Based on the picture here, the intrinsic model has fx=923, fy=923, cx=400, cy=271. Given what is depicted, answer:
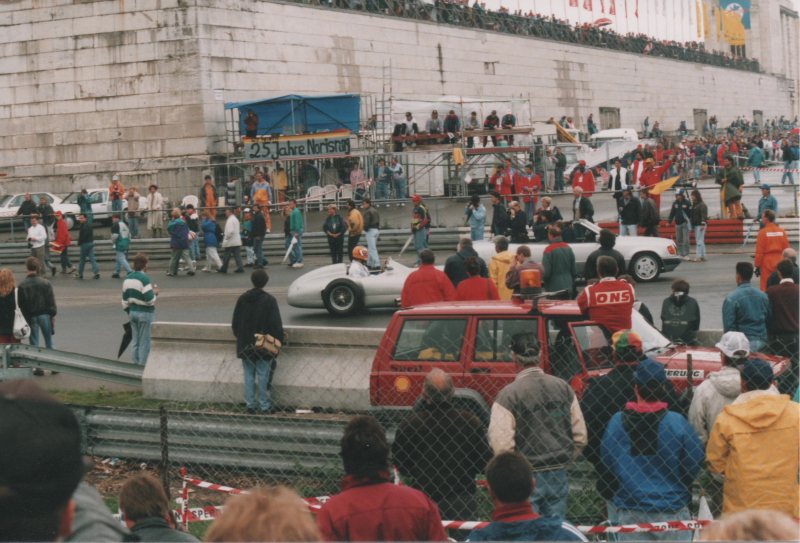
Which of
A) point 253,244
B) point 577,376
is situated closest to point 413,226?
point 253,244

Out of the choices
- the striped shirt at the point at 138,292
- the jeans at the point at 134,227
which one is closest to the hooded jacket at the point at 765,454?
the striped shirt at the point at 138,292

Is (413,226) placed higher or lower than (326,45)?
lower

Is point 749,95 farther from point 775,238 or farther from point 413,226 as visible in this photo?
point 775,238

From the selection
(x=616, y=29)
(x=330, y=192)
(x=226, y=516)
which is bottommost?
(x=226, y=516)

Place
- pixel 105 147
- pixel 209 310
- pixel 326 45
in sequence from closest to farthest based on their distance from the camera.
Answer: pixel 209 310 < pixel 105 147 < pixel 326 45

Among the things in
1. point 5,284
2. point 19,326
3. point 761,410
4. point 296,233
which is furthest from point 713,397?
point 296,233

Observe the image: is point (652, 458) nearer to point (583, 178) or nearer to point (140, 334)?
point (140, 334)

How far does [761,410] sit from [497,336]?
2.98m

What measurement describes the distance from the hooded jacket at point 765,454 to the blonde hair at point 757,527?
252 centimetres

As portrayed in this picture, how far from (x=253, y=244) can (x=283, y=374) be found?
12.2m

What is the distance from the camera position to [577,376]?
7402 millimetres

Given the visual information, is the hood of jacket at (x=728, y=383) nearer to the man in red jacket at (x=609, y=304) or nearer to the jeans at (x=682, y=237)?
the man in red jacket at (x=609, y=304)

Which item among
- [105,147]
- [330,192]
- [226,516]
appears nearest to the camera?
→ [226,516]

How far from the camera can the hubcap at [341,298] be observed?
48.8 feet
